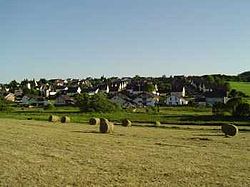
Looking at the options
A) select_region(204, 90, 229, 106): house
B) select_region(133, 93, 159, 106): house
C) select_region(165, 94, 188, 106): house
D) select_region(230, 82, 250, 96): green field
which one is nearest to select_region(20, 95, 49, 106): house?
select_region(133, 93, 159, 106): house

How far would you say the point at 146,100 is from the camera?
13812 centimetres

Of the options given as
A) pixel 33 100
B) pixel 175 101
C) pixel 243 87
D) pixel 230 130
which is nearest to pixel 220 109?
pixel 230 130

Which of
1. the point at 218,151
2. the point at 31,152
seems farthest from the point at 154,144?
the point at 31,152

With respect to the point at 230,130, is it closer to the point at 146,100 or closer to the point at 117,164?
the point at 117,164

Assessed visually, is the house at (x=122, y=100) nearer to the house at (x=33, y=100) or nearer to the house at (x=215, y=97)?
the house at (x=215, y=97)

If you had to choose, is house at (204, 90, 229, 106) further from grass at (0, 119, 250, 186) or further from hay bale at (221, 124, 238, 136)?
grass at (0, 119, 250, 186)

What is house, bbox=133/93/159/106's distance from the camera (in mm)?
137000

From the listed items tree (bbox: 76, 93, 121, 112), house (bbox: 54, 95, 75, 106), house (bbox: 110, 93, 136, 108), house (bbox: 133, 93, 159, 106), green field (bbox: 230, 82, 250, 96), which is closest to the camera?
tree (bbox: 76, 93, 121, 112)

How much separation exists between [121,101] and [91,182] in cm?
11924

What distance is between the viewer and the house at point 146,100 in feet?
449

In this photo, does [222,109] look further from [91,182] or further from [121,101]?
[91,182]

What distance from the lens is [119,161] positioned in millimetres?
20156

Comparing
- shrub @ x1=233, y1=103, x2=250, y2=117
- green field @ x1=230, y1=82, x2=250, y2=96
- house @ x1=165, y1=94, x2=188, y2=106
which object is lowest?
shrub @ x1=233, y1=103, x2=250, y2=117

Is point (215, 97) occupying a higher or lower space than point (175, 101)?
higher
